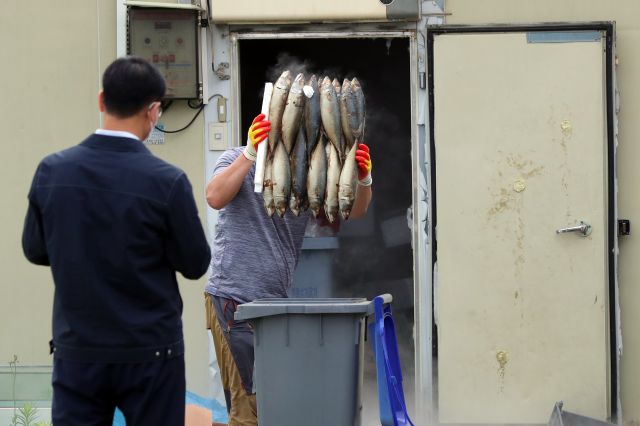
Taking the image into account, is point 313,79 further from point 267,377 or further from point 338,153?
point 267,377

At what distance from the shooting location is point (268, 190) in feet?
16.4

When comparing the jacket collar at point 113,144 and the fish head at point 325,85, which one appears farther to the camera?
the fish head at point 325,85

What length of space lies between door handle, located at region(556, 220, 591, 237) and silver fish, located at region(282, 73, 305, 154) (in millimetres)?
2791

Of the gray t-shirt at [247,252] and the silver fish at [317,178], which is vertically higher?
the silver fish at [317,178]

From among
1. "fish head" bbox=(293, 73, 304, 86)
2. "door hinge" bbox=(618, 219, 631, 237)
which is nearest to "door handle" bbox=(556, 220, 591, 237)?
"door hinge" bbox=(618, 219, 631, 237)

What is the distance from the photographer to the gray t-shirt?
17.2 feet

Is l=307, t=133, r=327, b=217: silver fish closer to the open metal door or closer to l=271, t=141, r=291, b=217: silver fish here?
l=271, t=141, r=291, b=217: silver fish

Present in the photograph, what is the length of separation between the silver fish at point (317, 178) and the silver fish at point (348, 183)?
83 millimetres

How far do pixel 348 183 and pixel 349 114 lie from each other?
312 mm

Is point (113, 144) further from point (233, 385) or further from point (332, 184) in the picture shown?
point (233, 385)

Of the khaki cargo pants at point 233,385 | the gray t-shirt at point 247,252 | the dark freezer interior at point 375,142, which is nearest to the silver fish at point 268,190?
the gray t-shirt at point 247,252

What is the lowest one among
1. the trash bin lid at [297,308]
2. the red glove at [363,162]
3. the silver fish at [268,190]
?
the trash bin lid at [297,308]

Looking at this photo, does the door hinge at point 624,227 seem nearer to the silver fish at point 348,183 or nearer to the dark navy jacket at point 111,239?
the silver fish at point 348,183

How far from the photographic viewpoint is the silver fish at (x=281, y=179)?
497cm
